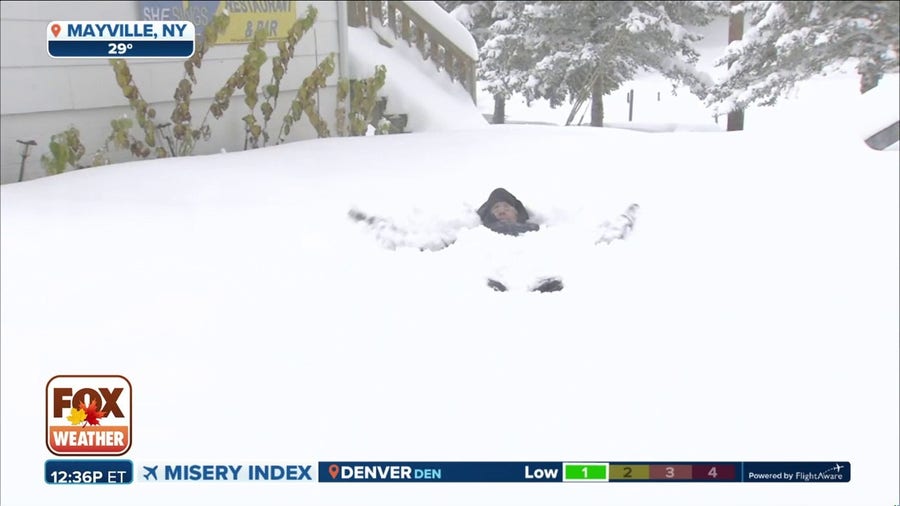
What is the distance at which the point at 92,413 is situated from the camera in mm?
831

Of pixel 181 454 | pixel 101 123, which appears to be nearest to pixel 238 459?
pixel 181 454

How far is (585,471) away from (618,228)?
286 mm

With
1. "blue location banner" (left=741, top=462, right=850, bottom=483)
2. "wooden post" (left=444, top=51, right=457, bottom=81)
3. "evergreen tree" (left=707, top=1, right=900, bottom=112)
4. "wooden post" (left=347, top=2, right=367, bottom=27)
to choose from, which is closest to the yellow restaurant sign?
"wooden post" (left=347, top=2, right=367, bottom=27)

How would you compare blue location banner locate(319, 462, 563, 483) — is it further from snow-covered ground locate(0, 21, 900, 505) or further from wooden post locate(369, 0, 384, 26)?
wooden post locate(369, 0, 384, 26)

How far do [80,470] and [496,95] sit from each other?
24.5 inches

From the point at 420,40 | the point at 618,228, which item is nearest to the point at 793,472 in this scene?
the point at 618,228

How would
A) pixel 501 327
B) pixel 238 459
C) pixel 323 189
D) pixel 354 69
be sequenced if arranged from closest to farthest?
pixel 238 459 → pixel 501 327 → pixel 323 189 → pixel 354 69

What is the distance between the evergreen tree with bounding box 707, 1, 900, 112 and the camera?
24.0 inches

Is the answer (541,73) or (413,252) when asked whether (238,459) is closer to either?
(413,252)

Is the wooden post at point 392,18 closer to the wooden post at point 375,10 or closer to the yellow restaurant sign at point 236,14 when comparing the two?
the wooden post at point 375,10

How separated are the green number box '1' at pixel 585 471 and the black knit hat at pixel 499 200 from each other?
0.32 m

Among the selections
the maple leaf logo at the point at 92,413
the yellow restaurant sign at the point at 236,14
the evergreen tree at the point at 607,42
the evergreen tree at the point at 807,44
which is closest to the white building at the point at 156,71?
the yellow restaurant sign at the point at 236,14

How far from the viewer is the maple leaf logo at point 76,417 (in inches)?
32.1

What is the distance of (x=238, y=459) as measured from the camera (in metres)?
0.75
